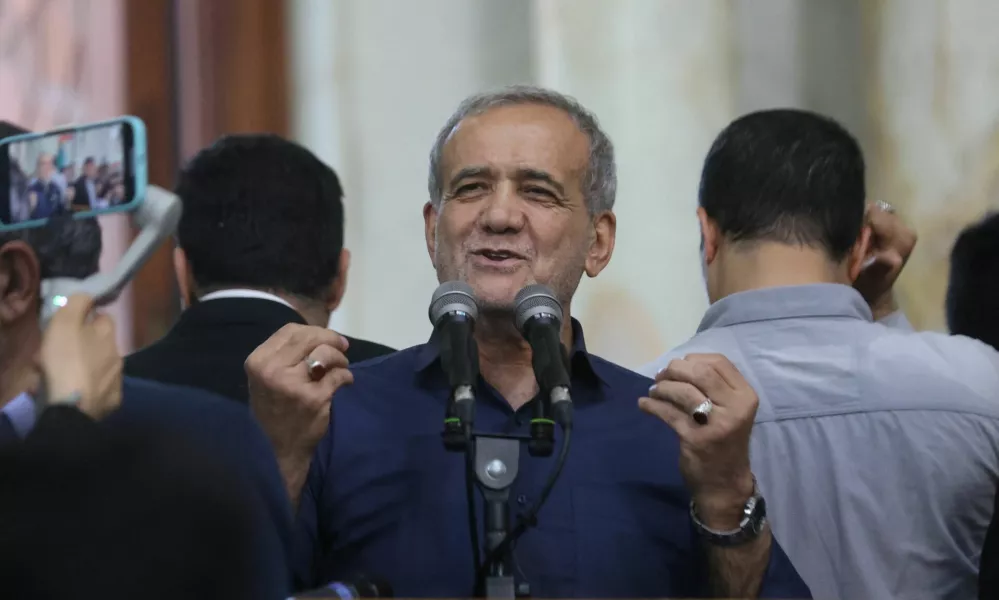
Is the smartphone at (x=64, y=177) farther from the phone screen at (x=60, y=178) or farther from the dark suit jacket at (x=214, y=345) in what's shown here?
the dark suit jacket at (x=214, y=345)

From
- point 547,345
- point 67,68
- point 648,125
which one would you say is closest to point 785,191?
point 547,345

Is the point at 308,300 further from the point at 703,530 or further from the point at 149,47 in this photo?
the point at 149,47

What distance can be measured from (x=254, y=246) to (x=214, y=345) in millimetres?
223

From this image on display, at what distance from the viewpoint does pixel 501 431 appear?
1.96 meters

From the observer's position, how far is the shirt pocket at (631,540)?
1869mm

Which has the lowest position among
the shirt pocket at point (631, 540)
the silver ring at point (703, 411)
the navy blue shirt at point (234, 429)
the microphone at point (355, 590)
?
the shirt pocket at point (631, 540)

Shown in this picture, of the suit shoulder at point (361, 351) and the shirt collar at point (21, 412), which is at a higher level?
the shirt collar at point (21, 412)

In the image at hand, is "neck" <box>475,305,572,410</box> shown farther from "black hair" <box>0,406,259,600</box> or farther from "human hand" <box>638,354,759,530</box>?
"black hair" <box>0,406,259,600</box>

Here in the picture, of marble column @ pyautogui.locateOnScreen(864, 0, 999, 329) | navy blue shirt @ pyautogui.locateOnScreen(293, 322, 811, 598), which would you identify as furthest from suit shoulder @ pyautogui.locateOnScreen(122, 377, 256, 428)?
marble column @ pyautogui.locateOnScreen(864, 0, 999, 329)

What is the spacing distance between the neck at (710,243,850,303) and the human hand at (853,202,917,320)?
0.28 meters

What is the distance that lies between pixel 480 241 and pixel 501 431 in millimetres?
278

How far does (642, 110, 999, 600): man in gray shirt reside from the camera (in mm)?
1976

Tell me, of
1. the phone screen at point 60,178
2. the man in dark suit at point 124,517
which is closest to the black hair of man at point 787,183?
the phone screen at point 60,178

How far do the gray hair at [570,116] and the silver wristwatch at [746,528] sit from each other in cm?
58
